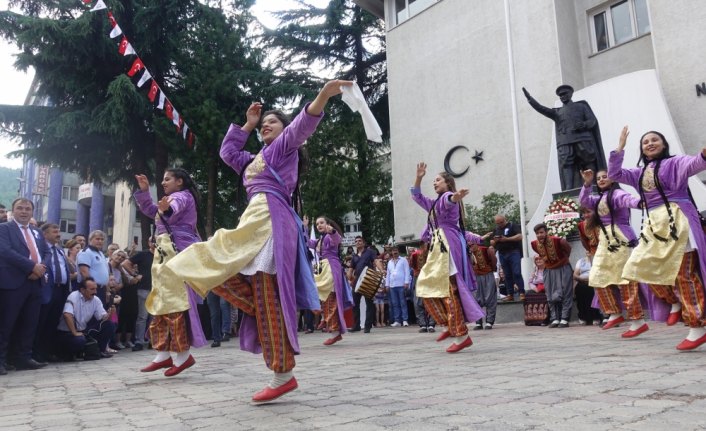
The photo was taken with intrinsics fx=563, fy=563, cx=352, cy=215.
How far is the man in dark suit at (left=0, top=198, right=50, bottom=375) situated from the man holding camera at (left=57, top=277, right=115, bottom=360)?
2.51ft

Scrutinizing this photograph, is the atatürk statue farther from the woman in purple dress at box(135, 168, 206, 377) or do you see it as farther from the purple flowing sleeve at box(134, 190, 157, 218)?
the purple flowing sleeve at box(134, 190, 157, 218)

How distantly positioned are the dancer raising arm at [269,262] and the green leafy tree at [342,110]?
666 inches

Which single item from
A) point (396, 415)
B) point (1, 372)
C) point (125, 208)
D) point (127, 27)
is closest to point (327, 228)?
point (1, 372)

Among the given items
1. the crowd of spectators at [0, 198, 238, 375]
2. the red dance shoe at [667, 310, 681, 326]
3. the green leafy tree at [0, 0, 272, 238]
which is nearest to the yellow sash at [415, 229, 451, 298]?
the red dance shoe at [667, 310, 681, 326]

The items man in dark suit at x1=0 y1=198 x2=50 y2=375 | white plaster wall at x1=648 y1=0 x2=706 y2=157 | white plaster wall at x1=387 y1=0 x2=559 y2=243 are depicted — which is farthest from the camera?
white plaster wall at x1=387 y1=0 x2=559 y2=243

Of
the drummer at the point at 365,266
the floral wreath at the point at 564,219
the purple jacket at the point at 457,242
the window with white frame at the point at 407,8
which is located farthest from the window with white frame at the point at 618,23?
the purple jacket at the point at 457,242

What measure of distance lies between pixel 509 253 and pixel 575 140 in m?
3.05

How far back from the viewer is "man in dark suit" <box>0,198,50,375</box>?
6715mm

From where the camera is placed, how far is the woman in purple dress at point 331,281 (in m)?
8.99

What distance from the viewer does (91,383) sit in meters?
5.05

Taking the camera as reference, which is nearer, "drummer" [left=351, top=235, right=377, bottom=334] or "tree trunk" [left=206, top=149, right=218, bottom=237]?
"drummer" [left=351, top=235, right=377, bottom=334]

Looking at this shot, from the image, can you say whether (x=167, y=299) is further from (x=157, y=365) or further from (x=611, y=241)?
(x=611, y=241)

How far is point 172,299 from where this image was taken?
16.9 feet

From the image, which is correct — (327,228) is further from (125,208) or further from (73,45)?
(125,208)
